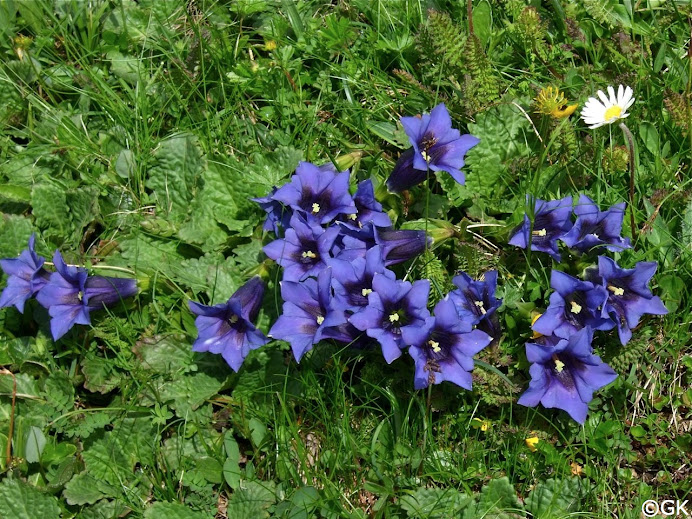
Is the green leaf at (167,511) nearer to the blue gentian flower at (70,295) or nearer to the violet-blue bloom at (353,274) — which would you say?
the blue gentian flower at (70,295)

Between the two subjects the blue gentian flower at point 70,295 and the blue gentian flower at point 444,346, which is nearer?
the blue gentian flower at point 444,346

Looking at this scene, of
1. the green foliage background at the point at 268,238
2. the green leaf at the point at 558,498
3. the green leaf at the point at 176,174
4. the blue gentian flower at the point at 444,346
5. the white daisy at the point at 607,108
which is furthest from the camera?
the green leaf at the point at 176,174

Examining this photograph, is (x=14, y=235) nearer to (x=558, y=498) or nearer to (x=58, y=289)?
(x=58, y=289)

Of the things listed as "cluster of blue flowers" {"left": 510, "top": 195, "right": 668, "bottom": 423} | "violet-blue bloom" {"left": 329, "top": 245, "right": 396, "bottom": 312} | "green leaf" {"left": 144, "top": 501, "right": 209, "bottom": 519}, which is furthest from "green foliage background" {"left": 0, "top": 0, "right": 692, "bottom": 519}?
"violet-blue bloom" {"left": 329, "top": 245, "right": 396, "bottom": 312}

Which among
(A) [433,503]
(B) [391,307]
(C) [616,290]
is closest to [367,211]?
(B) [391,307]

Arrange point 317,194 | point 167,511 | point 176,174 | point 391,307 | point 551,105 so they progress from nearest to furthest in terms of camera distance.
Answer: point 391,307, point 167,511, point 317,194, point 551,105, point 176,174

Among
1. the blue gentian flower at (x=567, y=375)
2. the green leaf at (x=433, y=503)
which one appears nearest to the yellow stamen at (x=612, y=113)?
the blue gentian flower at (x=567, y=375)
